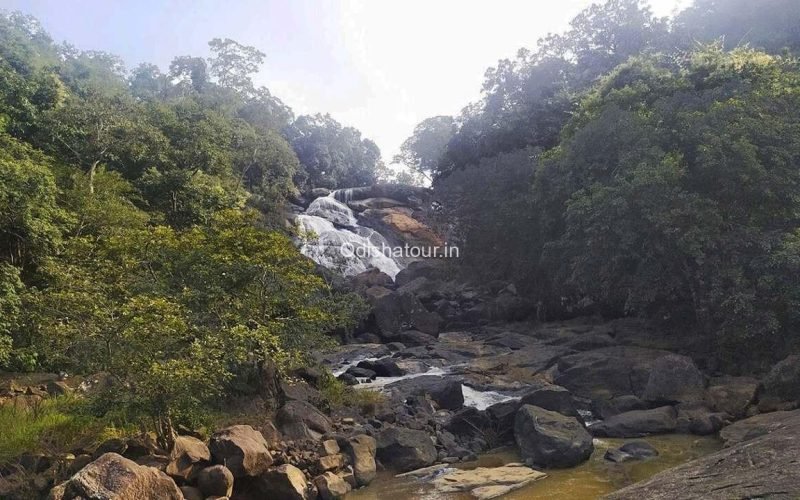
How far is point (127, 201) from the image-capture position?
21844mm

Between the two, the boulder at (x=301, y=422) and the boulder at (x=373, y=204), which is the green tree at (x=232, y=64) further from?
the boulder at (x=301, y=422)

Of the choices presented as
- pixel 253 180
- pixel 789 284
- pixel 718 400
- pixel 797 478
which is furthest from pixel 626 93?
pixel 253 180

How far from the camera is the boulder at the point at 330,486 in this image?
9383 millimetres

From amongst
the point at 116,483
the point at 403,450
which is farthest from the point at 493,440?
the point at 116,483

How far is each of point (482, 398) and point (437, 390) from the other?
1.55m

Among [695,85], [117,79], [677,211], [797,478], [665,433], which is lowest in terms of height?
[665,433]

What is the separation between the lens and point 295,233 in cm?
1583

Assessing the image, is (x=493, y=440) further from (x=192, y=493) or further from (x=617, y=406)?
(x=192, y=493)

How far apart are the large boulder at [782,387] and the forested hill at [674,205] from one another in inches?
103

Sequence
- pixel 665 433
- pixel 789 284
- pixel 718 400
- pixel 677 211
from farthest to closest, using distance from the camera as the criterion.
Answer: pixel 677 211 → pixel 789 284 → pixel 718 400 → pixel 665 433

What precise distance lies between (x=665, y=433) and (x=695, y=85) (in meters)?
15.0

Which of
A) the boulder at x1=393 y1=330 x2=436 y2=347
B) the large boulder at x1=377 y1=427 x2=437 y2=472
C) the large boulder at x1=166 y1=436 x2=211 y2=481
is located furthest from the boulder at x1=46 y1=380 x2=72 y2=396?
the boulder at x1=393 y1=330 x2=436 y2=347

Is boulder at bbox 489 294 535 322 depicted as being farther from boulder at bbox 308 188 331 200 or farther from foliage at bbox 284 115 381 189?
foliage at bbox 284 115 381 189

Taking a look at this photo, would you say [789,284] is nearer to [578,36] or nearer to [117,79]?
[578,36]
